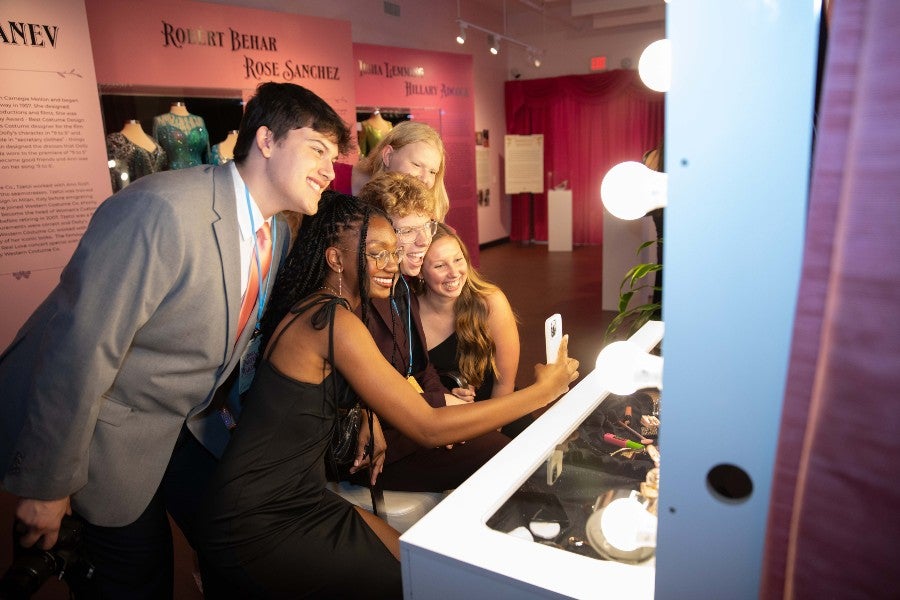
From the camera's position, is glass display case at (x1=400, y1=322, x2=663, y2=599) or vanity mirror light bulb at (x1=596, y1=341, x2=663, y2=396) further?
glass display case at (x1=400, y1=322, x2=663, y2=599)

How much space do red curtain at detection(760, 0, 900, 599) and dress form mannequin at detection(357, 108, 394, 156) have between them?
6.25 m

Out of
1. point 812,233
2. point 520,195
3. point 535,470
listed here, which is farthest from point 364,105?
point 812,233

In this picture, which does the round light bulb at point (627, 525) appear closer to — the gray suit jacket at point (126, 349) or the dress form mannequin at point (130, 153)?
the gray suit jacket at point (126, 349)

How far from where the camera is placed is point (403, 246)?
2.09 metres

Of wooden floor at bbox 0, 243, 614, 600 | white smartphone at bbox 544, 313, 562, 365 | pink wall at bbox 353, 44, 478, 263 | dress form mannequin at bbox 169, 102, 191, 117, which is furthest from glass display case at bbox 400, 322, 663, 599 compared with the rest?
pink wall at bbox 353, 44, 478, 263

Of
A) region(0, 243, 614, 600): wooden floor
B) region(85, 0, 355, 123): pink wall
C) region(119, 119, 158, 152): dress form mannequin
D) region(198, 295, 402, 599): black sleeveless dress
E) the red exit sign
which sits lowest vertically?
region(0, 243, 614, 600): wooden floor

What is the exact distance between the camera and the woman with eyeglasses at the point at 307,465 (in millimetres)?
1382

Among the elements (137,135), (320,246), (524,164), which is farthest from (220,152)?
(524,164)

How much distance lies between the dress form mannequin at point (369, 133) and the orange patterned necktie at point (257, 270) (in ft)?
16.5

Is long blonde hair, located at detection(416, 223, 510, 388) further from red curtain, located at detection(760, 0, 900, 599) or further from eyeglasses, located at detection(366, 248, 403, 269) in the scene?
red curtain, located at detection(760, 0, 900, 599)

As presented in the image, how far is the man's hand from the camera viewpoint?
1301 millimetres

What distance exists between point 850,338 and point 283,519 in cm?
126

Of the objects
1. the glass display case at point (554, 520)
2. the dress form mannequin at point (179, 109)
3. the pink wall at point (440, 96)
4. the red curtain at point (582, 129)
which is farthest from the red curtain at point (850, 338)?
the red curtain at point (582, 129)

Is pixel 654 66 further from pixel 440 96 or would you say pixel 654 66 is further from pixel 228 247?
pixel 440 96
